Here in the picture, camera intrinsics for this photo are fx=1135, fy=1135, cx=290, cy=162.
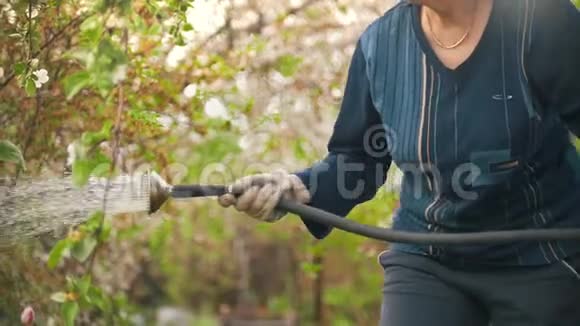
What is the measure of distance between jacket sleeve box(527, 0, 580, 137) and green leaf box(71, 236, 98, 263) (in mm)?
984

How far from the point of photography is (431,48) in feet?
8.10

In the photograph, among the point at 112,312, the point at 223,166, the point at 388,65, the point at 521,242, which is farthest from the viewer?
the point at 223,166

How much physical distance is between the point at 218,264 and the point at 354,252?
7.89 ft

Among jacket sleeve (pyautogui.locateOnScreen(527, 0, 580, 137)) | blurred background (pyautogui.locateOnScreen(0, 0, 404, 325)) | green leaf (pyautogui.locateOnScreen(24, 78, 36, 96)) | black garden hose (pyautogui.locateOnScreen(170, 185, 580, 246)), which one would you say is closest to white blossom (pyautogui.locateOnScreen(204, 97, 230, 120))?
blurred background (pyautogui.locateOnScreen(0, 0, 404, 325))

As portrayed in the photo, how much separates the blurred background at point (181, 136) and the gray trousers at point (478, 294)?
0.67 meters

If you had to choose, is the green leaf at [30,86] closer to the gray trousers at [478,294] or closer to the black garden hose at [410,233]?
the black garden hose at [410,233]

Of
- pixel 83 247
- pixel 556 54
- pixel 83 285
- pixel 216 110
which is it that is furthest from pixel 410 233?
pixel 216 110

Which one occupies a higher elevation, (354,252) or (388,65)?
(388,65)

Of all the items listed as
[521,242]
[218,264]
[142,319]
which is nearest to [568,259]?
[521,242]

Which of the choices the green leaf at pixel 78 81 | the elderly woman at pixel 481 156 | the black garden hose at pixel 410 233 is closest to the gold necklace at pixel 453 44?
the elderly woman at pixel 481 156

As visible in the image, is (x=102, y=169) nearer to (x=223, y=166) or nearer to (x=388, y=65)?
(x=388, y=65)

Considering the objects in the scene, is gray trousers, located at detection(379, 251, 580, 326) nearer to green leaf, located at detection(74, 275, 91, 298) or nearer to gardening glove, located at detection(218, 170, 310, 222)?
gardening glove, located at detection(218, 170, 310, 222)

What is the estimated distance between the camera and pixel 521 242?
2.37 m

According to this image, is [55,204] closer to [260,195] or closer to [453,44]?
[260,195]
